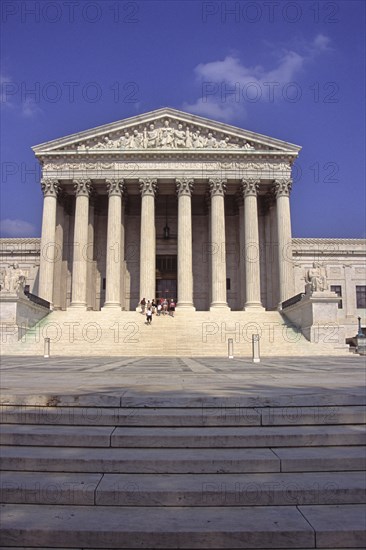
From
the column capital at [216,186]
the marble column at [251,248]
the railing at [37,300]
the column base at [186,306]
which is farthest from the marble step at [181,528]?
the column capital at [216,186]

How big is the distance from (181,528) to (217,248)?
3966 cm

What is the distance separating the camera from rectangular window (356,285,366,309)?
53.3 m

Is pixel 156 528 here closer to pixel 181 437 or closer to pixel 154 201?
pixel 181 437

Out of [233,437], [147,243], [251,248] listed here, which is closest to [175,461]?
[233,437]

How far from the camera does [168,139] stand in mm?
45531

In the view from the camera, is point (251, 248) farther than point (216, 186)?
No

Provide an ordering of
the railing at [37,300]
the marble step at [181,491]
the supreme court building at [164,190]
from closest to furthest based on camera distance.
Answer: the marble step at [181,491]
the railing at [37,300]
the supreme court building at [164,190]

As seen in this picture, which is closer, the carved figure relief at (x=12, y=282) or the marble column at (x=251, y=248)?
the carved figure relief at (x=12, y=282)

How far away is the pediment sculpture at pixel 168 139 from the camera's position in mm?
45469

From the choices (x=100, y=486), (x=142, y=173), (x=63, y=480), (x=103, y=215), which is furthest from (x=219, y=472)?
(x=103, y=215)

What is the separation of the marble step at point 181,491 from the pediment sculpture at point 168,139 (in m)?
42.5

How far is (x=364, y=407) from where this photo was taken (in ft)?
22.4

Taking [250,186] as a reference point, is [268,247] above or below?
below

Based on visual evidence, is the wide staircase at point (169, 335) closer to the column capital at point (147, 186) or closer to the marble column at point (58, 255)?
the marble column at point (58, 255)
